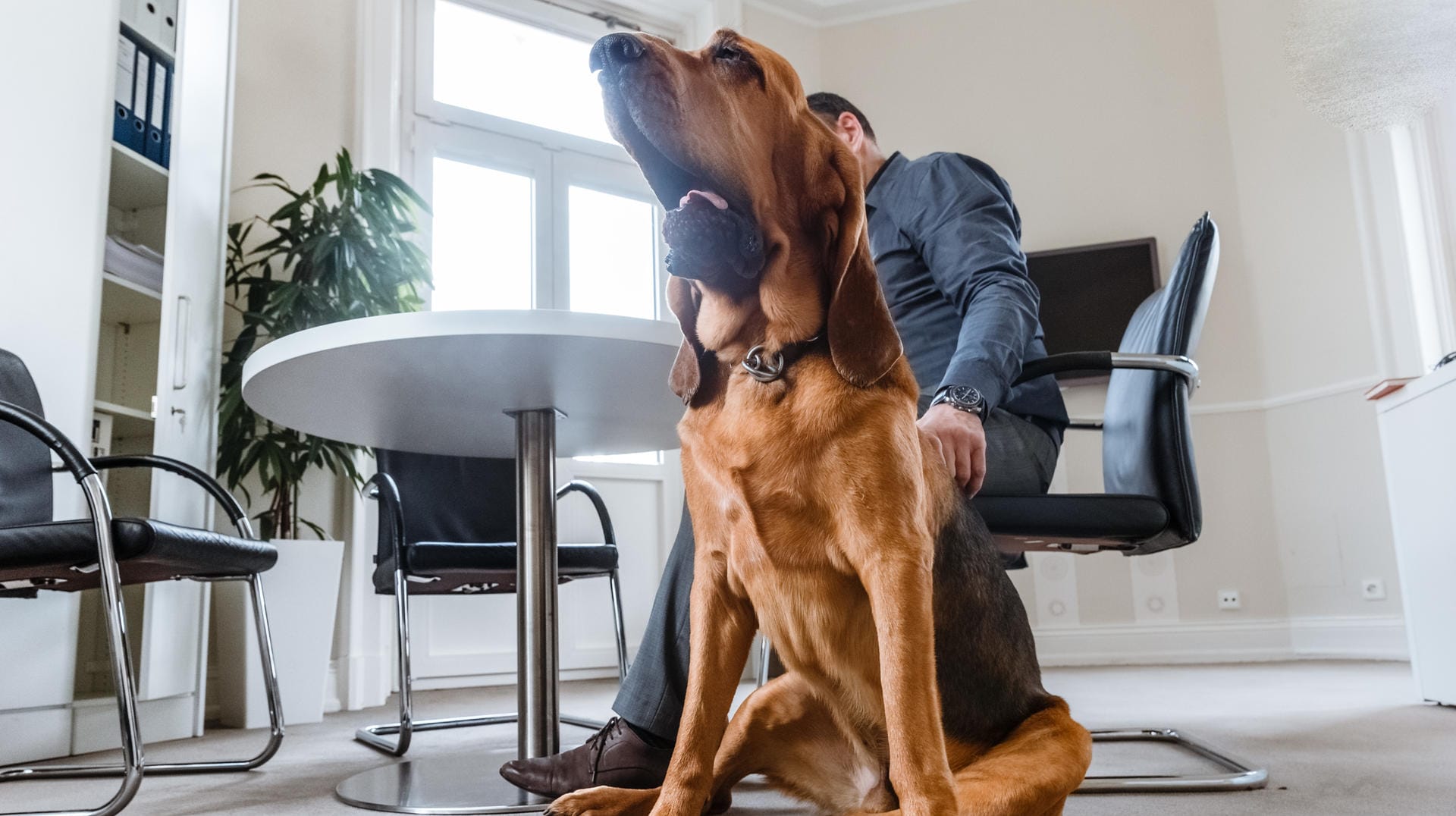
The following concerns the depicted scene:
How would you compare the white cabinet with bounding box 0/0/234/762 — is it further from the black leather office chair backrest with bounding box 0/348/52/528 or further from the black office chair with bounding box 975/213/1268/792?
the black office chair with bounding box 975/213/1268/792

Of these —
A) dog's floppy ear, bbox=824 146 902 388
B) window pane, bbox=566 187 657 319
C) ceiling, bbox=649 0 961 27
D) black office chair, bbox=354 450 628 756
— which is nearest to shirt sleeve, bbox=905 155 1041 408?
dog's floppy ear, bbox=824 146 902 388

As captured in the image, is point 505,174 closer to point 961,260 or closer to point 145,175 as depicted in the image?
point 145,175

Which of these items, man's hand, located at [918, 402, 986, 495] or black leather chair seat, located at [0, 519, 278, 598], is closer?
man's hand, located at [918, 402, 986, 495]

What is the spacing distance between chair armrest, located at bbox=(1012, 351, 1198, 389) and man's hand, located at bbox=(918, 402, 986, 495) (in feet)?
1.56

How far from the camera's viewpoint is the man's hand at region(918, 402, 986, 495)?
1.22 m

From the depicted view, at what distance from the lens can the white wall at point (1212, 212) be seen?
14.9 ft

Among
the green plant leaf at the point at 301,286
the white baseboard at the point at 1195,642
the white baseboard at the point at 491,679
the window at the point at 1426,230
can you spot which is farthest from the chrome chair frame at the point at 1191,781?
the window at the point at 1426,230

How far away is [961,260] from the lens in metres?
1.70

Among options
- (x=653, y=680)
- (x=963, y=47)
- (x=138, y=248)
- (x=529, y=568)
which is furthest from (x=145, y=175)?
(x=963, y=47)

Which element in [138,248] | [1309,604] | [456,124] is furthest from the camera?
[1309,604]

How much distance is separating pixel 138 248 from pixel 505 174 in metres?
1.82

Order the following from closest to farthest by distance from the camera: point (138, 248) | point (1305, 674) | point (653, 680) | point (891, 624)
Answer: point (891, 624) → point (653, 680) → point (138, 248) → point (1305, 674)

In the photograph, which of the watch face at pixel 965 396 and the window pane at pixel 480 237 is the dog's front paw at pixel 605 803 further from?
the window pane at pixel 480 237

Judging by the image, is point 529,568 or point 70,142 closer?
point 529,568
